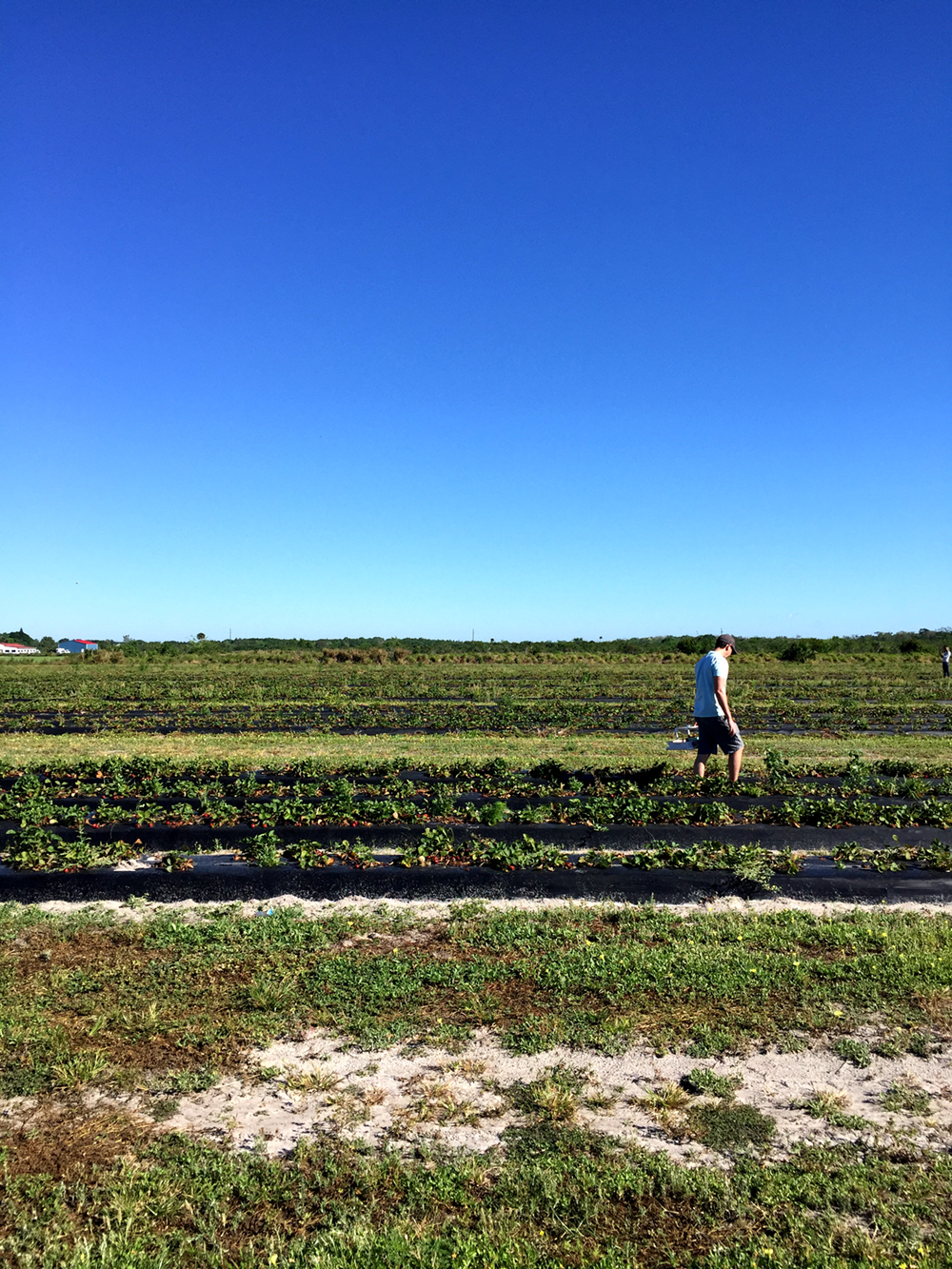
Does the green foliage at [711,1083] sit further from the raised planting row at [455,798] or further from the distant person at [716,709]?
the distant person at [716,709]

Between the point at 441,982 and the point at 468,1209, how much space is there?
7.41ft

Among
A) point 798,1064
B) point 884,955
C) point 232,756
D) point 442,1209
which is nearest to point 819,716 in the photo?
point 232,756

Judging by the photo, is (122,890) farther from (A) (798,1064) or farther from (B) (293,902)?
(A) (798,1064)

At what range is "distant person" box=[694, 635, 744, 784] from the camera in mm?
11539

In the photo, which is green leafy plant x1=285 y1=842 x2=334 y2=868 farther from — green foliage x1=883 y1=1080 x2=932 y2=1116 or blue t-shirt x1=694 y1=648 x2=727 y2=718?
blue t-shirt x1=694 y1=648 x2=727 y2=718

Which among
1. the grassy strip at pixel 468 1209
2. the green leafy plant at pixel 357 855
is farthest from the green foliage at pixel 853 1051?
the green leafy plant at pixel 357 855

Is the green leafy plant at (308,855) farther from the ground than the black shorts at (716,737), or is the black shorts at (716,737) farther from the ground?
the black shorts at (716,737)

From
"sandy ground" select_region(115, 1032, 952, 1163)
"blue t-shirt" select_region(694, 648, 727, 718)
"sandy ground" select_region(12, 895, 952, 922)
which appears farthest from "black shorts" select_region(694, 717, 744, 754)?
"sandy ground" select_region(115, 1032, 952, 1163)

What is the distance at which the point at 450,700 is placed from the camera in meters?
30.8

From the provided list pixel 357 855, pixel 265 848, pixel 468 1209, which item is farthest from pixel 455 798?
pixel 468 1209

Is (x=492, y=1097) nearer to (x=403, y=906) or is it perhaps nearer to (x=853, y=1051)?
(x=853, y=1051)

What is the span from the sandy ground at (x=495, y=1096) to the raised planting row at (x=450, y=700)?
16.9m

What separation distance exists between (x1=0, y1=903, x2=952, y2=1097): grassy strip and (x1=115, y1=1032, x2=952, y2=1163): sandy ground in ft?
0.58

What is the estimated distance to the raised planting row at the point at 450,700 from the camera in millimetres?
23328
